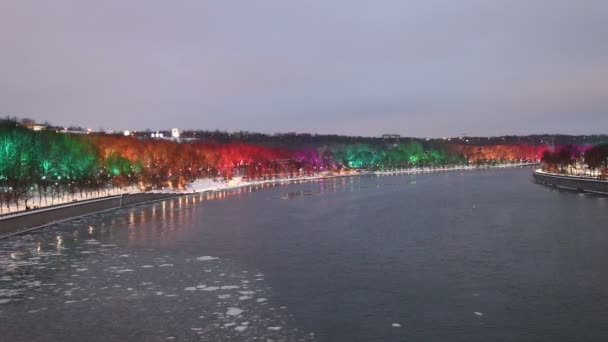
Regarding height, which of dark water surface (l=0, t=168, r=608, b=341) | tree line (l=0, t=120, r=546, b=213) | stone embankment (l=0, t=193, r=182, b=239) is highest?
tree line (l=0, t=120, r=546, b=213)

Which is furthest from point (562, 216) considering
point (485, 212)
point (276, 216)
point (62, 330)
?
point (62, 330)

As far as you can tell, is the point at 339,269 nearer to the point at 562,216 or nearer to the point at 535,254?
the point at 535,254

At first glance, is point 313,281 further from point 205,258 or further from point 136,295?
point 205,258

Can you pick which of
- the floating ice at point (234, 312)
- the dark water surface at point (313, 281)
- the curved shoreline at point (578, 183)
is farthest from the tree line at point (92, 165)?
the curved shoreline at point (578, 183)

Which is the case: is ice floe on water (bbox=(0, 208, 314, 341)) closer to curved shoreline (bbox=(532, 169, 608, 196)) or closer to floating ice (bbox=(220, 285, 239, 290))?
floating ice (bbox=(220, 285, 239, 290))

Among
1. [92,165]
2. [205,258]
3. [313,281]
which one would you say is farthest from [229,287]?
[92,165]

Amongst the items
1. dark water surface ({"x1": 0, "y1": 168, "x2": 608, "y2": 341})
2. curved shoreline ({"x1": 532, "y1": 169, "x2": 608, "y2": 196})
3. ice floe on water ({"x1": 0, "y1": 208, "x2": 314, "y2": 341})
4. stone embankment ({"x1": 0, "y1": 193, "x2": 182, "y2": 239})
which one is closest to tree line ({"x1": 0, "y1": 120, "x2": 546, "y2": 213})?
stone embankment ({"x1": 0, "y1": 193, "x2": 182, "y2": 239})

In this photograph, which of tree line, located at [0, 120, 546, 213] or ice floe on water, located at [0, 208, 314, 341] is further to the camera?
tree line, located at [0, 120, 546, 213]

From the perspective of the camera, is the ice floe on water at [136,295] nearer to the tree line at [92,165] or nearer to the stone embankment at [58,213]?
the stone embankment at [58,213]
